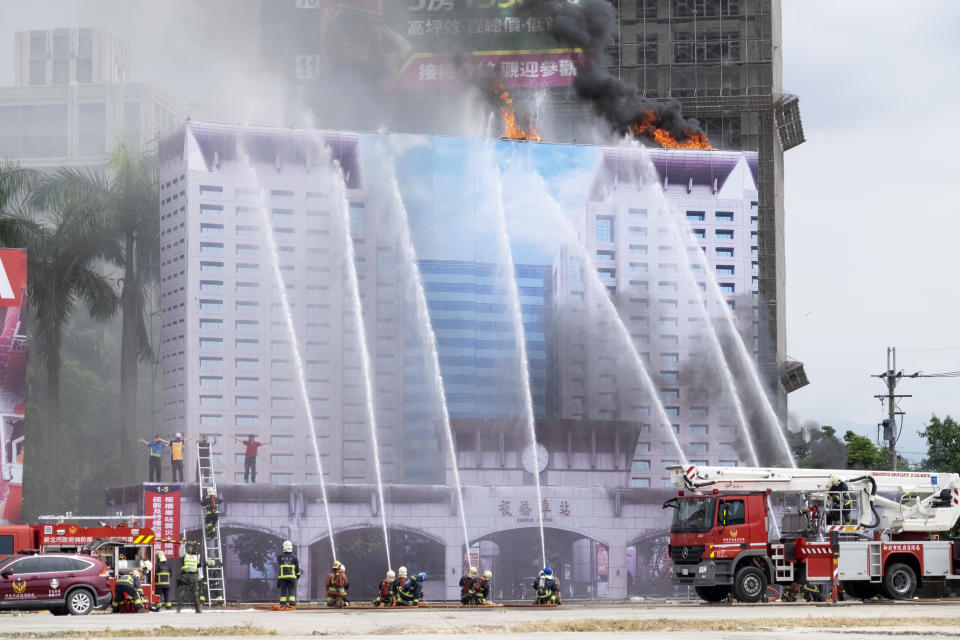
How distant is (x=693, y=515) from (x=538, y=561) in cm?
2968

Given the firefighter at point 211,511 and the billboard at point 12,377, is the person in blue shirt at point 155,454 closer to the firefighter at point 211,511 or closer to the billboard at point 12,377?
the firefighter at point 211,511

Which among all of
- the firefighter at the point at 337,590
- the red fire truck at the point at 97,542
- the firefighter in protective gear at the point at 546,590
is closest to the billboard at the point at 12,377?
the red fire truck at the point at 97,542

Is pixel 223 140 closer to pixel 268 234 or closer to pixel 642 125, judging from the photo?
pixel 268 234

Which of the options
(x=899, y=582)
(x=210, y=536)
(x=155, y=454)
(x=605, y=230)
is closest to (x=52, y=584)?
(x=899, y=582)

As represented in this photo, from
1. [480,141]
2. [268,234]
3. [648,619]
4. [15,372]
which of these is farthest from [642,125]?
[648,619]

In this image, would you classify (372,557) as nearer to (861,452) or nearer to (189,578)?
(189,578)

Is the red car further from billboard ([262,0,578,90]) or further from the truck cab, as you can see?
billboard ([262,0,578,90])

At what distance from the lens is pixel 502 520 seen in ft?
236

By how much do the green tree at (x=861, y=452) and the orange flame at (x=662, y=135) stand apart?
2252 centimetres

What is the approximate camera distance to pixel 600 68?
347 feet

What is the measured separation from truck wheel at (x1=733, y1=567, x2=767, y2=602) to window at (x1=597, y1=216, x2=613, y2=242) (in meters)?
39.7

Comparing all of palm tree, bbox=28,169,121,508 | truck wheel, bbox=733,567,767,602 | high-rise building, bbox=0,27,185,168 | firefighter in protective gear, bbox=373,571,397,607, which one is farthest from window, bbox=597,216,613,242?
high-rise building, bbox=0,27,185,168

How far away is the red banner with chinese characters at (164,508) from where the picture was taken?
6588cm

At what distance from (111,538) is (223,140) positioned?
33.4 metres
